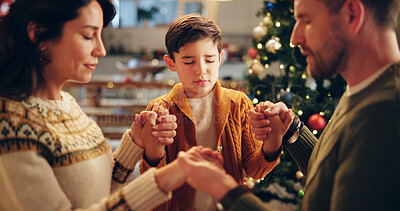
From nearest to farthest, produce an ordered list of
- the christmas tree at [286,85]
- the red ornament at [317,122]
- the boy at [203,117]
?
the boy at [203,117]
the red ornament at [317,122]
the christmas tree at [286,85]

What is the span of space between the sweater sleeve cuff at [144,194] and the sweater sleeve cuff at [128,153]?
0.26 meters

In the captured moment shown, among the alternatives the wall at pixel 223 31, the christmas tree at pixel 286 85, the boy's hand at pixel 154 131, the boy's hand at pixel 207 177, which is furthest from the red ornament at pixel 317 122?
the wall at pixel 223 31

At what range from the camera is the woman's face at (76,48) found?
0.92 m

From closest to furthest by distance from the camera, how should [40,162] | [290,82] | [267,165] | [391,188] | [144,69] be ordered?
[391,188], [40,162], [267,165], [290,82], [144,69]

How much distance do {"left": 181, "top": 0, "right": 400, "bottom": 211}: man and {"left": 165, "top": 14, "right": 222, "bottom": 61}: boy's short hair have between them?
15.7 inches

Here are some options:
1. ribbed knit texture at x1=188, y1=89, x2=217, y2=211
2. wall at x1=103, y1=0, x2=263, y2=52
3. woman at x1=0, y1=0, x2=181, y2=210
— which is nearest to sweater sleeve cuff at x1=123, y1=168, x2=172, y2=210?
woman at x1=0, y1=0, x2=181, y2=210

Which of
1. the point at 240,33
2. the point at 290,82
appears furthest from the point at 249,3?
the point at 290,82

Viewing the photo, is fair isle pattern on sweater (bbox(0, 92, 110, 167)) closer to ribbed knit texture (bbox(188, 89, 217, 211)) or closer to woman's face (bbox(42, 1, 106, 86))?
woman's face (bbox(42, 1, 106, 86))

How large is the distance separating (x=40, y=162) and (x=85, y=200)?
0.56 ft

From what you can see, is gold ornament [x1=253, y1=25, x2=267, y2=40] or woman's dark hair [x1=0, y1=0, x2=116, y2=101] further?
gold ornament [x1=253, y1=25, x2=267, y2=40]

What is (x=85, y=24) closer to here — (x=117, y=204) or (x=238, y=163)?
(x=117, y=204)

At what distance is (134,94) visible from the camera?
7.03 m

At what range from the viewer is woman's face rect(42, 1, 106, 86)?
0.92m

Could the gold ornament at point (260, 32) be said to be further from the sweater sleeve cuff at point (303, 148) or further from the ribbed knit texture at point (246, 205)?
the ribbed knit texture at point (246, 205)
